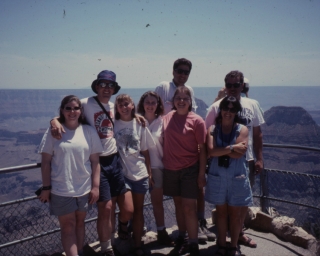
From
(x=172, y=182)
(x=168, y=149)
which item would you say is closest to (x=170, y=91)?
(x=168, y=149)

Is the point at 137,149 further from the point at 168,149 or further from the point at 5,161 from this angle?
the point at 5,161

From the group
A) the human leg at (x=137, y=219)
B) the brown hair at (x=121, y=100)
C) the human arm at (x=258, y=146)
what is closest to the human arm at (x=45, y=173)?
the brown hair at (x=121, y=100)

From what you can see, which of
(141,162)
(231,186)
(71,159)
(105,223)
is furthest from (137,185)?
(231,186)

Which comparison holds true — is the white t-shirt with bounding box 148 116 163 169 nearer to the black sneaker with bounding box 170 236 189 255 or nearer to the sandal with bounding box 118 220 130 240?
the sandal with bounding box 118 220 130 240

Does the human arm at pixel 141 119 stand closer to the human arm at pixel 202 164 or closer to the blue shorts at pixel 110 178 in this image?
the blue shorts at pixel 110 178

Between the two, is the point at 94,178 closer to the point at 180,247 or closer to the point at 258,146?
the point at 180,247
